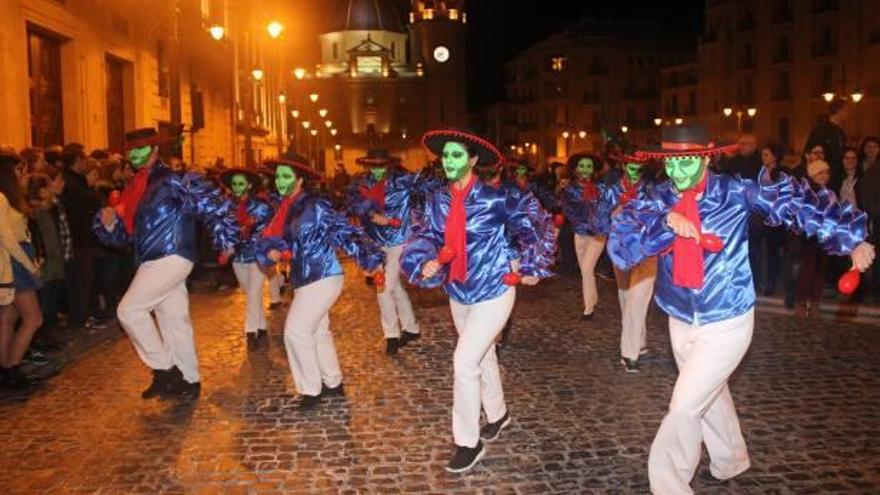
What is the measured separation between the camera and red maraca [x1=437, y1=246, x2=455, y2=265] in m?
6.02

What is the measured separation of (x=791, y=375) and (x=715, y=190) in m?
4.13

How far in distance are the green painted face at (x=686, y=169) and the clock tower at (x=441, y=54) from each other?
103006mm

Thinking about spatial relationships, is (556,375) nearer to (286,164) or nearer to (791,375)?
(791,375)

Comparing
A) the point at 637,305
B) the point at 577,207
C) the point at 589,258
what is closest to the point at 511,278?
the point at 637,305

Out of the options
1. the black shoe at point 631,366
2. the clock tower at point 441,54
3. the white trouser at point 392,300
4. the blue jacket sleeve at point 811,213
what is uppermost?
the clock tower at point 441,54

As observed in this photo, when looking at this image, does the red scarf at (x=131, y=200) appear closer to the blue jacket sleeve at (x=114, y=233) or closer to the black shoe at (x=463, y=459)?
the blue jacket sleeve at (x=114, y=233)

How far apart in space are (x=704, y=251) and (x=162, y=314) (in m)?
5.25

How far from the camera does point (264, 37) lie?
49719 mm

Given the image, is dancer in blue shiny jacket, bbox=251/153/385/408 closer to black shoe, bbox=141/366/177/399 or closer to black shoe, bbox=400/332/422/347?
black shoe, bbox=141/366/177/399

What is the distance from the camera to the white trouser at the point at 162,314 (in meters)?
7.76

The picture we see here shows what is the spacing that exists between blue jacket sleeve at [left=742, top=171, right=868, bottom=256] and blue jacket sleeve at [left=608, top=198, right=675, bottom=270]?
548 millimetres

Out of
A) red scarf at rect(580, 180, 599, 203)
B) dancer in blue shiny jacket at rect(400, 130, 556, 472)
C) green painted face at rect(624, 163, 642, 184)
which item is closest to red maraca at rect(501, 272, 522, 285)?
dancer in blue shiny jacket at rect(400, 130, 556, 472)

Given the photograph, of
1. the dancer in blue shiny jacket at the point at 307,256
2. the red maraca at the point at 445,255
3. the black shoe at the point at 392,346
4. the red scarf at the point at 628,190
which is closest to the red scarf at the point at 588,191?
the red scarf at the point at 628,190

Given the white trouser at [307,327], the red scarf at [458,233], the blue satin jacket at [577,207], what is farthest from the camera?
the blue satin jacket at [577,207]
